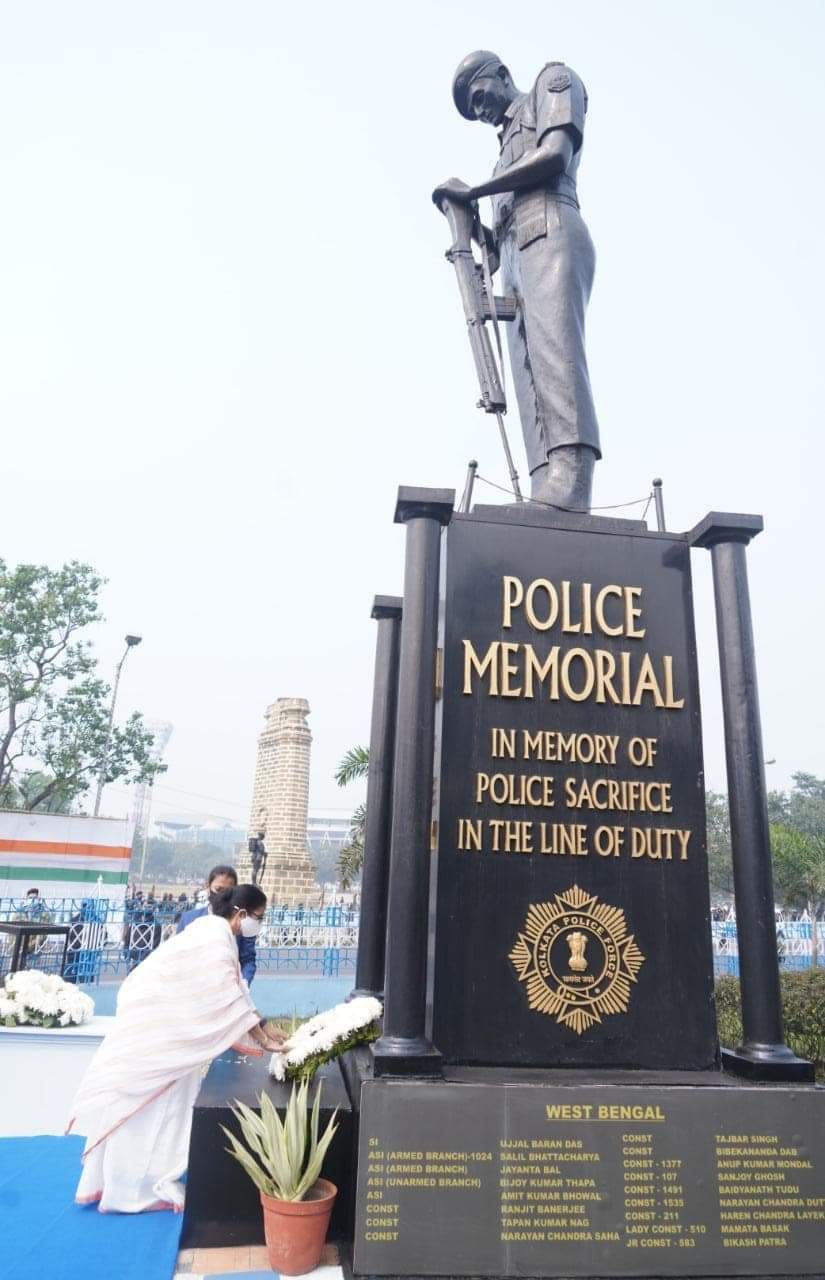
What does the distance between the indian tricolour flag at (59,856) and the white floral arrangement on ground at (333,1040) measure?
1273 cm

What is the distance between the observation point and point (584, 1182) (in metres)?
2.85

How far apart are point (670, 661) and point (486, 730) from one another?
3.04ft

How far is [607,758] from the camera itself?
3.62 metres

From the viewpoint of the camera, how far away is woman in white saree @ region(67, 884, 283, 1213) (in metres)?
3.67

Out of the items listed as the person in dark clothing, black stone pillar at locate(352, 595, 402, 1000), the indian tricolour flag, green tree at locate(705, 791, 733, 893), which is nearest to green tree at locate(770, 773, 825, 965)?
green tree at locate(705, 791, 733, 893)

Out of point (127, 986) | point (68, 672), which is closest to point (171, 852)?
point (68, 672)

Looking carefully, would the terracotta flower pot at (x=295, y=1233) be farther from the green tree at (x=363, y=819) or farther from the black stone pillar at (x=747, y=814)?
the green tree at (x=363, y=819)

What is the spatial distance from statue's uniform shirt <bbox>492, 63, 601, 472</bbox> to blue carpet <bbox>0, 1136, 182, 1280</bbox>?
3851 millimetres

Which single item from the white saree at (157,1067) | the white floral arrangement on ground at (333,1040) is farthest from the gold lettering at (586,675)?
the white saree at (157,1067)

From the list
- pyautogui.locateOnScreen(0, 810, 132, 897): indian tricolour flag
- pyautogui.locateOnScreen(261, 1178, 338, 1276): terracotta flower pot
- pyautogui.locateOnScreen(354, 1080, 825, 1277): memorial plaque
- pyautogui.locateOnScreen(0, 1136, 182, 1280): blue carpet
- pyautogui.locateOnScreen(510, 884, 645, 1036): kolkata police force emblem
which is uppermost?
pyautogui.locateOnScreen(0, 810, 132, 897): indian tricolour flag

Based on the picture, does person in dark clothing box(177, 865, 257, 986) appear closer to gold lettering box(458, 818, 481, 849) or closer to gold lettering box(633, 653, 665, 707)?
gold lettering box(458, 818, 481, 849)

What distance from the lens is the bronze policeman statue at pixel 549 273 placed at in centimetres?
434

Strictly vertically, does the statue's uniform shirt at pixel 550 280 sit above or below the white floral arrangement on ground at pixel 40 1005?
above

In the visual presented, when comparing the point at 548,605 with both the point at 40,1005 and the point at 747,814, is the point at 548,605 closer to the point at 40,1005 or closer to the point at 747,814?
the point at 747,814
